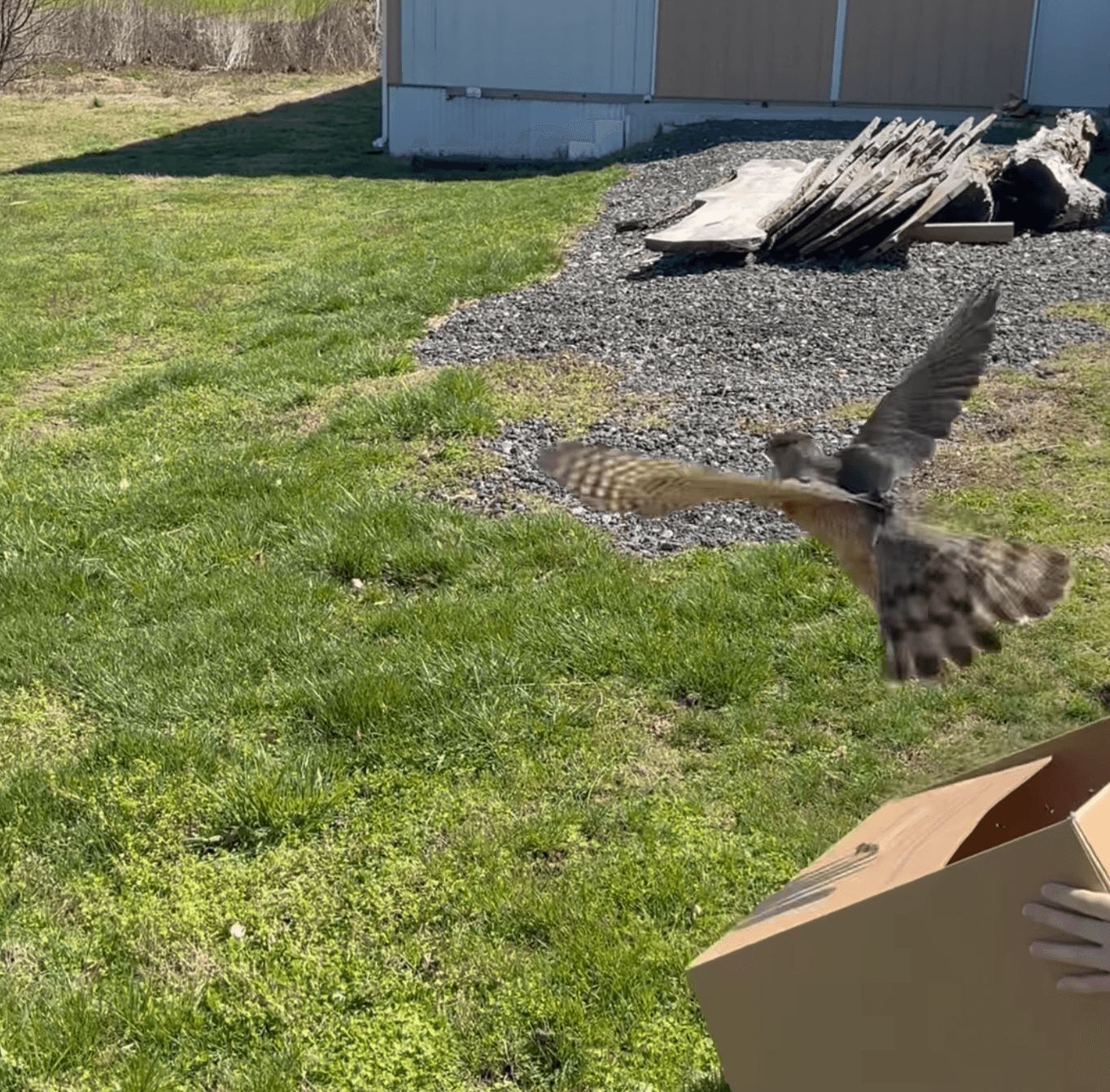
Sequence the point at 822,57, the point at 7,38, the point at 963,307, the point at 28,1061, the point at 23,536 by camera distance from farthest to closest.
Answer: the point at 7,38
the point at 822,57
the point at 23,536
the point at 28,1061
the point at 963,307

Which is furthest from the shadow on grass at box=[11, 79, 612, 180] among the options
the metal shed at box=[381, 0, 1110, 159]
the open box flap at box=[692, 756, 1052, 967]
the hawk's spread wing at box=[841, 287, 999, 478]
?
the open box flap at box=[692, 756, 1052, 967]

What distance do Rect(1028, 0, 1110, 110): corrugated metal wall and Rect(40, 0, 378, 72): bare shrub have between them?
17.5 metres

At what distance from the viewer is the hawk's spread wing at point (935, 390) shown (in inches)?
107

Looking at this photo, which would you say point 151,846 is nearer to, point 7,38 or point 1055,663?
point 1055,663

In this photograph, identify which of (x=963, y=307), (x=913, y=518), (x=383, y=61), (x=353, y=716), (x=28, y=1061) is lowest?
(x=28, y=1061)

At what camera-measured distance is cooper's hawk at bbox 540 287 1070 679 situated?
2061 mm

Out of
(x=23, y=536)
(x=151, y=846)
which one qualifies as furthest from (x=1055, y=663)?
(x=23, y=536)

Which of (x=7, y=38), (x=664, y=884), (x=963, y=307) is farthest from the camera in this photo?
(x=7, y=38)

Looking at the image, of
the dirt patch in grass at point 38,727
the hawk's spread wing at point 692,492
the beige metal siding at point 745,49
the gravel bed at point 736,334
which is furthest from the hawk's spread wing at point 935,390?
the beige metal siding at point 745,49

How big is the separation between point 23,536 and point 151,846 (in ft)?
8.17

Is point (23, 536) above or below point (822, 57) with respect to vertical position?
below

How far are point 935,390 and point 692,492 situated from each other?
81 cm

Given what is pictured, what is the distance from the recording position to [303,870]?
3797 millimetres

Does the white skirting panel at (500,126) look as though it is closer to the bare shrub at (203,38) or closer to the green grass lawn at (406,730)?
the green grass lawn at (406,730)
